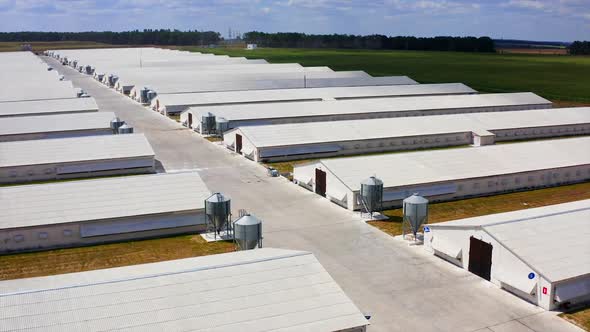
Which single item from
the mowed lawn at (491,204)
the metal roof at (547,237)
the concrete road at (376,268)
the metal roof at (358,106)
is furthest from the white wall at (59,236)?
the metal roof at (358,106)

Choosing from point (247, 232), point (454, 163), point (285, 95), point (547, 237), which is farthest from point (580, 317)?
point (285, 95)

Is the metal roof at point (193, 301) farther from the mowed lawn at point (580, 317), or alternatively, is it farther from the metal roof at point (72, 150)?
the metal roof at point (72, 150)

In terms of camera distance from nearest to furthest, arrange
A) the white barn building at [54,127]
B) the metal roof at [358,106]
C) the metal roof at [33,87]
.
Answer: the white barn building at [54,127], the metal roof at [358,106], the metal roof at [33,87]

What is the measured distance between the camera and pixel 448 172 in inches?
1724

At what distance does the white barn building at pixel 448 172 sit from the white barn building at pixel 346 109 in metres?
24.8

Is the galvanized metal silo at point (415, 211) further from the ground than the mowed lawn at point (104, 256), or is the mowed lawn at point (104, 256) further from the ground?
the galvanized metal silo at point (415, 211)

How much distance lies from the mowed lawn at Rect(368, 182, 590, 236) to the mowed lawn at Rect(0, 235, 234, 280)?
1086 cm

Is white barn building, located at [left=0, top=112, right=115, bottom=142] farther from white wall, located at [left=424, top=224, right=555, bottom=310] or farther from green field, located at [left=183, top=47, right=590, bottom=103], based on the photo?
green field, located at [left=183, top=47, right=590, bottom=103]

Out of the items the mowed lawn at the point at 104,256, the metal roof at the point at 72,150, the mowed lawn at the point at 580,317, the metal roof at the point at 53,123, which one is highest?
the metal roof at the point at 53,123

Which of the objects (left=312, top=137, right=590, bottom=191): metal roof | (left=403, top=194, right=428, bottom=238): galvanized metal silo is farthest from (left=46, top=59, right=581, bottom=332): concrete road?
(left=312, top=137, right=590, bottom=191): metal roof

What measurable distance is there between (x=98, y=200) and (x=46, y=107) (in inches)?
1738

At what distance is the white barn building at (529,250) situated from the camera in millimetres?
25953

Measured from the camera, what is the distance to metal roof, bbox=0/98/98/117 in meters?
72.3

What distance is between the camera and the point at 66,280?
2397cm
